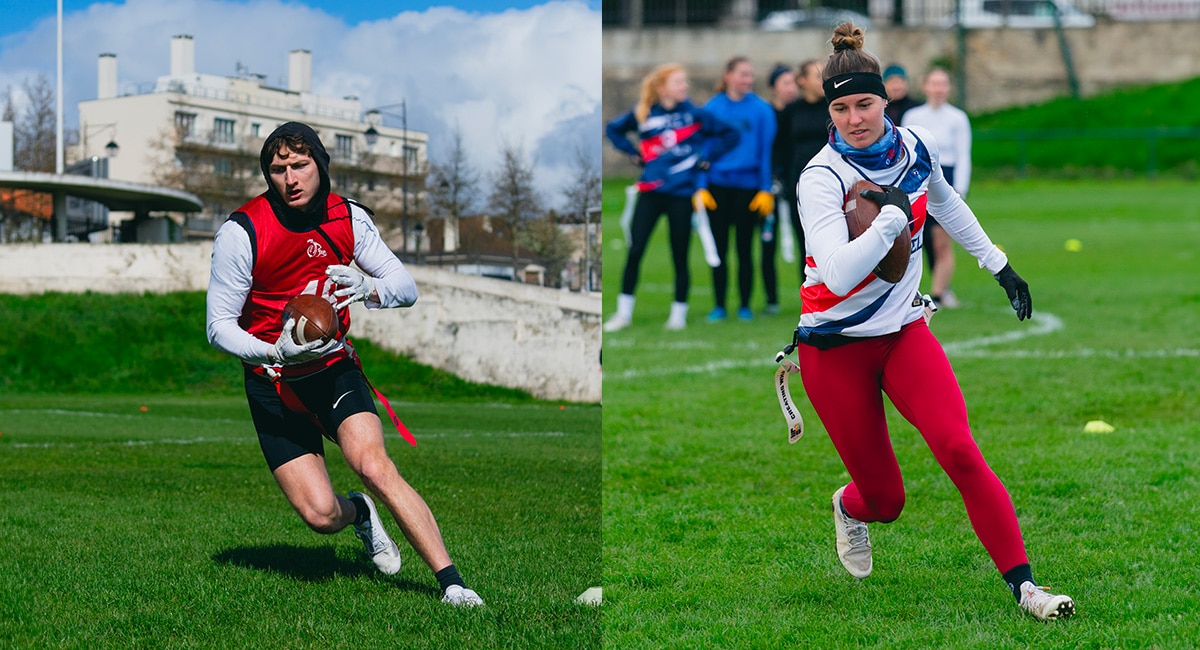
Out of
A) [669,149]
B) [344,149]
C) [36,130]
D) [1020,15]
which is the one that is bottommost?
[344,149]

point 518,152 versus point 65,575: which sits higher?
point 518,152

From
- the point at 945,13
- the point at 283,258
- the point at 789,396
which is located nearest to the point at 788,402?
the point at 789,396

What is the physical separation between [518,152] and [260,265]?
2.94m

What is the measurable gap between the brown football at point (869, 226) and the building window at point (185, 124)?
10.9ft

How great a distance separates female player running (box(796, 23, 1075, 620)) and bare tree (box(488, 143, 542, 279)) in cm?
270

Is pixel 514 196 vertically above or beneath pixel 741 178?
beneath

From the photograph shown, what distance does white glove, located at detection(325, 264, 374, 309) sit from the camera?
15.7 ft

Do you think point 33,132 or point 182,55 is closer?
point 182,55

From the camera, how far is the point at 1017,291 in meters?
5.05

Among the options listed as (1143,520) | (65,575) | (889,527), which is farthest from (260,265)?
(1143,520)

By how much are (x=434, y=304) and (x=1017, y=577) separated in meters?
3.68

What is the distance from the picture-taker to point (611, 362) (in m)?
11.5

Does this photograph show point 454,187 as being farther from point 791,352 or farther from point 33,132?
point 791,352

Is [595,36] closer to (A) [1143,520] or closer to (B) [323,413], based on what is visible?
(B) [323,413]
